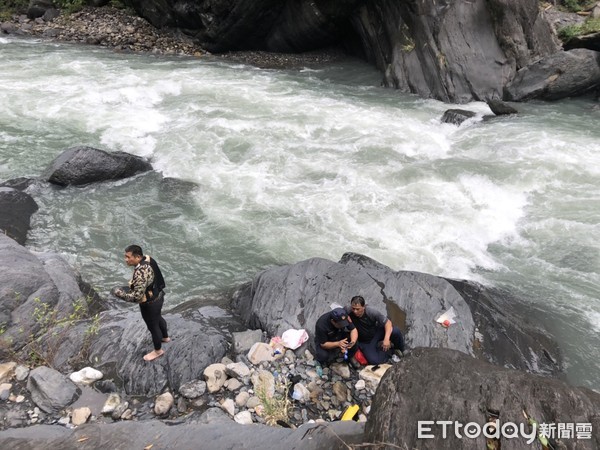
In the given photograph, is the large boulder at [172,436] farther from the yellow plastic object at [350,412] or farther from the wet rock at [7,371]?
the wet rock at [7,371]

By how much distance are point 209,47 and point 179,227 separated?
725 inches

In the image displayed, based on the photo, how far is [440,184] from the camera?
1179cm

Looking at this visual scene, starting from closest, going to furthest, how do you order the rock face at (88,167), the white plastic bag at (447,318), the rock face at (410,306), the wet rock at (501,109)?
the rock face at (410,306) → the white plastic bag at (447,318) → the rock face at (88,167) → the wet rock at (501,109)

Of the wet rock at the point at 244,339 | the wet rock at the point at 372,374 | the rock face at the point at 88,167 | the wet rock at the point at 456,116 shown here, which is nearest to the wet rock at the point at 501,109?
the wet rock at the point at 456,116

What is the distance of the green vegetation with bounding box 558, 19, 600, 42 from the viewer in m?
18.9

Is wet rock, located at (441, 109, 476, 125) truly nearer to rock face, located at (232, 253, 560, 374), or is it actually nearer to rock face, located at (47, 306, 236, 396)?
rock face, located at (232, 253, 560, 374)

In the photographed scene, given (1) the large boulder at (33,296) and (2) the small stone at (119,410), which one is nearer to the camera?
(2) the small stone at (119,410)

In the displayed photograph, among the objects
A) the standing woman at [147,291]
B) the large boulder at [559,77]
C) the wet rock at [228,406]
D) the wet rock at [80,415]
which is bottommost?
the wet rock at [80,415]

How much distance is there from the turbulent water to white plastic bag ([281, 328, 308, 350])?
7.78ft

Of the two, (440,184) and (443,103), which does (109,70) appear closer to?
(443,103)

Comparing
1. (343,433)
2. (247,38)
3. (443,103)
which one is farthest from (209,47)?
(343,433)

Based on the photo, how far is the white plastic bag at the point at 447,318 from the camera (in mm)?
6837

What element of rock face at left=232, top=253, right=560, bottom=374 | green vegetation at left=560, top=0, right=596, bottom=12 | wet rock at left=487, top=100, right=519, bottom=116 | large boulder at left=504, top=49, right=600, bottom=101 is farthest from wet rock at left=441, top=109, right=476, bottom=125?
green vegetation at left=560, top=0, right=596, bottom=12

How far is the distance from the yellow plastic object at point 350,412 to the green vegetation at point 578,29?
2003cm
